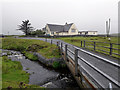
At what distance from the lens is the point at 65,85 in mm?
7898

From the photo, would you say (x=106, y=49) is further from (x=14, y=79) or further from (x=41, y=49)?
(x=14, y=79)

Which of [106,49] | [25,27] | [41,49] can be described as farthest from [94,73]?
[25,27]

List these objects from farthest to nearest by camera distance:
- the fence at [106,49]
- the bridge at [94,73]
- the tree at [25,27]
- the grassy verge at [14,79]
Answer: the tree at [25,27] < the fence at [106,49] < the grassy verge at [14,79] < the bridge at [94,73]

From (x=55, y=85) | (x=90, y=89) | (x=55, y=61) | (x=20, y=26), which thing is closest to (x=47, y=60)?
(x=55, y=61)

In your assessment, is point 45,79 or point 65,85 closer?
point 65,85

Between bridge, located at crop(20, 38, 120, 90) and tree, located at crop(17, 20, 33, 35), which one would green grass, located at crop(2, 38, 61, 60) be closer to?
bridge, located at crop(20, 38, 120, 90)

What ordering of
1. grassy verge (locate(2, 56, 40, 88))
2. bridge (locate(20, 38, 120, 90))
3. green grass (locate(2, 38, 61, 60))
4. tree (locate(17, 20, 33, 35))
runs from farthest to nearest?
tree (locate(17, 20, 33, 35))
green grass (locate(2, 38, 61, 60))
grassy verge (locate(2, 56, 40, 88))
bridge (locate(20, 38, 120, 90))

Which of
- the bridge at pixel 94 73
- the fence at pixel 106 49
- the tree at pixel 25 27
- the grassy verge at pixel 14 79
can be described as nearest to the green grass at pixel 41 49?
the grassy verge at pixel 14 79

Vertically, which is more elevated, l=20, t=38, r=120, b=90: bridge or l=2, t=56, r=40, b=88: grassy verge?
l=20, t=38, r=120, b=90: bridge

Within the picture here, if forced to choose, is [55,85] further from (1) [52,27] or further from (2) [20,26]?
(2) [20,26]

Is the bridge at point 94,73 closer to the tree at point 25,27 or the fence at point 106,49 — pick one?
the fence at point 106,49

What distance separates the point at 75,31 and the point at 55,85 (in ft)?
177

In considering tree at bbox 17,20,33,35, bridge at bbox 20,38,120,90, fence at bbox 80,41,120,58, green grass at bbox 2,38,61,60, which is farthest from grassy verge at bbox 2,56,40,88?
tree at bbox 17,20,33,35

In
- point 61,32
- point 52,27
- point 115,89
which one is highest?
point 52,27
